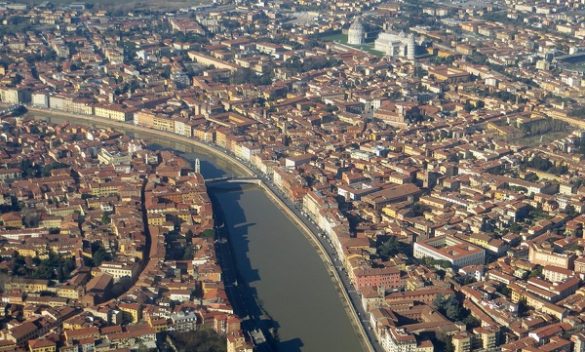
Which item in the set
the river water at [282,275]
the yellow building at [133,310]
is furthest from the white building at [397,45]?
the yellow building at [133,310]

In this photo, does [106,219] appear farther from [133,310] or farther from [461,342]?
[461,342]

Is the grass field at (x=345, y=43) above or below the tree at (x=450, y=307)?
below

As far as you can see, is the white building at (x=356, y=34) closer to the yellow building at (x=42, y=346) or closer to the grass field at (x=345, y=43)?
the grass field at (x=345, y=43)

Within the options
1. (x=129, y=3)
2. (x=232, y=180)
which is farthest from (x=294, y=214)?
(x=129, y=3)

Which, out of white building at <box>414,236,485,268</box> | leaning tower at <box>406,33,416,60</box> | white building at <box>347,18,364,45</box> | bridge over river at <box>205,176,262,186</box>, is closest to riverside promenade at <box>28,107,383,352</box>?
bridge over river at <box>205,176,262,186</box>

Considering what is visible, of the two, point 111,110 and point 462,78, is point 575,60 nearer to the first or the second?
point 462,78

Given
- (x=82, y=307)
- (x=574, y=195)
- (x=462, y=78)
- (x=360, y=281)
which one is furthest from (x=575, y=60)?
(x=82, y=307)

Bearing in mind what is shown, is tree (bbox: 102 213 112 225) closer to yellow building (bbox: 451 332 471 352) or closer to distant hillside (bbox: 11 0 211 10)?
yellow building (bbox: 451 332 471 352)
